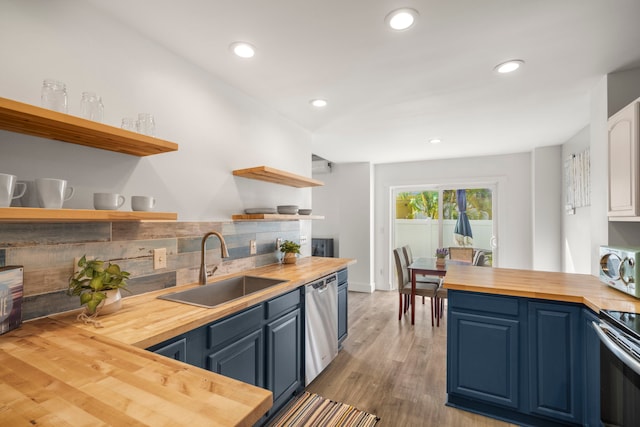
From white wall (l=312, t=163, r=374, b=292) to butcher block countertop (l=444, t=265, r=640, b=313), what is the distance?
2.91 m

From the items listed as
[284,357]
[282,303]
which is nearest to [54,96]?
[282,303]

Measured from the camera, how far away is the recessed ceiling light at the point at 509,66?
2.04 meters

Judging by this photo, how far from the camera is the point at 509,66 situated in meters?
2.09

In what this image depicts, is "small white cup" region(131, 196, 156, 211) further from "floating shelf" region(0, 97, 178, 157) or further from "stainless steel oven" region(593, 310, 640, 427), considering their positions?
"stainless steel oven" region(593, 310, 640, 427)

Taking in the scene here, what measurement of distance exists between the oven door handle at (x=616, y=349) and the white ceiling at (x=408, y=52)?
1.62 m

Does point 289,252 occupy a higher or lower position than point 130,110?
lower

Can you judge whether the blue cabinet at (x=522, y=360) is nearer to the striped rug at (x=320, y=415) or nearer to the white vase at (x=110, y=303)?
the striped rug at (x=320, y=415)

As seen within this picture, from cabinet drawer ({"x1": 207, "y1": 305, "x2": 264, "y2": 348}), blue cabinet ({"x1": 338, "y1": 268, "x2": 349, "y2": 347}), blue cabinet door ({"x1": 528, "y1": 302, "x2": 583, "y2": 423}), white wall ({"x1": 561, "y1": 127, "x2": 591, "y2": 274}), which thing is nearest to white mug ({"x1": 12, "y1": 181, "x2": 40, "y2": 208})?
cabinet drawer ({"x1": 207, "y1": 305, "x2": 264, "y2": 348})

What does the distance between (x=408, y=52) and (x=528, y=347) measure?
80.2 inches

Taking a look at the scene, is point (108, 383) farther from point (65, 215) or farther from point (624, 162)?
point (624, 162)

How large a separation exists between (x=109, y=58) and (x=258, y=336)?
69.7 inches

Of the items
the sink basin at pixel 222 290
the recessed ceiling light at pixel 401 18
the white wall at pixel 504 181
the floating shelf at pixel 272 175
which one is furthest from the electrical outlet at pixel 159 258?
the white wall at pixel 504 181

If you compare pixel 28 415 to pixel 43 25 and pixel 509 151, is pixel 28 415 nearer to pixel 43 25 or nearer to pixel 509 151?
pixel 43 25

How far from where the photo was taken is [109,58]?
1633mm
